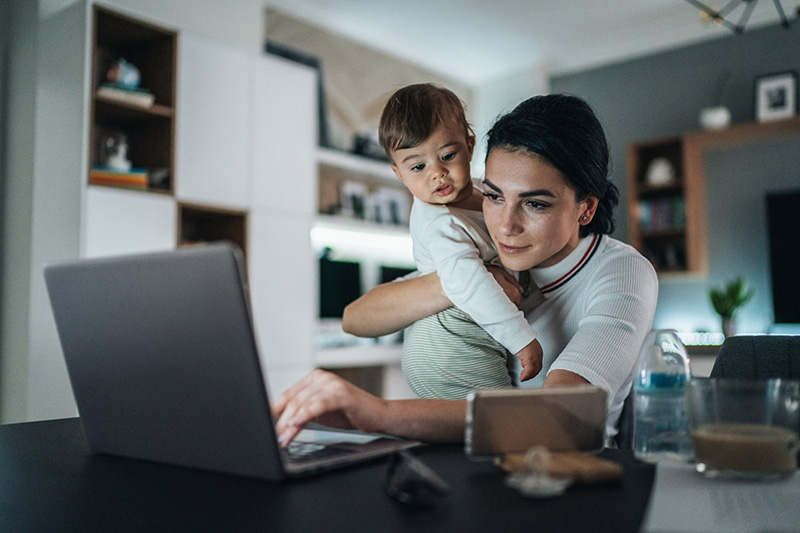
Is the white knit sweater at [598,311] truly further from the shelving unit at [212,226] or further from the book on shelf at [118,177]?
the shelving unit at [212,226]

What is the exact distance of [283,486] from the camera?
67cm

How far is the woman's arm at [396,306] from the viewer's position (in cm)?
142

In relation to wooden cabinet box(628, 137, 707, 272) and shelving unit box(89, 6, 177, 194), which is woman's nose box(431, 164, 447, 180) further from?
wooden cabinet box(628, 137, 707, 272)

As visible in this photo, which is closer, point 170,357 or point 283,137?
point 170,357

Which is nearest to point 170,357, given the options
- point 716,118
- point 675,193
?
point 716,118

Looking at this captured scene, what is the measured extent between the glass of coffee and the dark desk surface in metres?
0.07

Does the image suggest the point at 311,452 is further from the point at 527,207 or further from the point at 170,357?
the point at 527,207

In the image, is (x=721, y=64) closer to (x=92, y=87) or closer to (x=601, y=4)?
(x=601, y=4)

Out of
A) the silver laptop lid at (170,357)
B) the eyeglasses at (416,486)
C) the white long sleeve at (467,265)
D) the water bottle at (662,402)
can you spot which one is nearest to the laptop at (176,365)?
the silver laptop lid at (170,357)

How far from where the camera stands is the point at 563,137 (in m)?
1.19

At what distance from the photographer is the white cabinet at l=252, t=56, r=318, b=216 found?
11.6 feet

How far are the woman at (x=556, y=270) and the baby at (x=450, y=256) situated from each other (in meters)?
0.07

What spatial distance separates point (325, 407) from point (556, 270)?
74 centimetres

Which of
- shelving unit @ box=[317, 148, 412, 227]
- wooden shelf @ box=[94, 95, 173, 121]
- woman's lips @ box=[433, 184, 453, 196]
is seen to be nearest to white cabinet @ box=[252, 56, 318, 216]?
shelving unit @ box=[317, 148, 412, 227]
